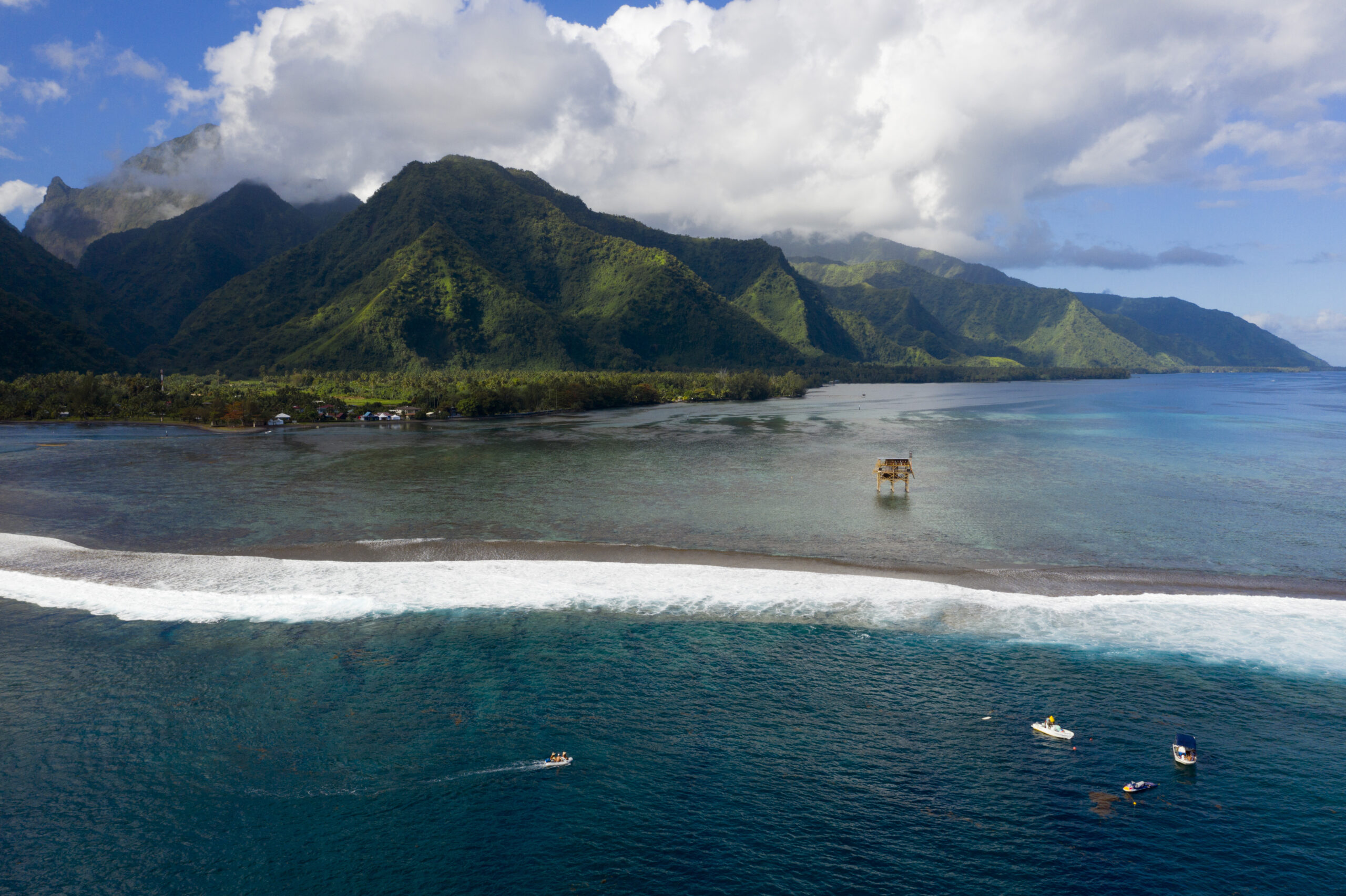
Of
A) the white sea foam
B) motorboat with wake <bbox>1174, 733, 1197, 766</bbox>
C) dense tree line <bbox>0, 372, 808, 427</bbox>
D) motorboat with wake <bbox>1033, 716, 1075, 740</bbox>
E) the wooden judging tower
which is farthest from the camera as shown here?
dense tree line <bbox>0, 372, 808, 427</bbox>

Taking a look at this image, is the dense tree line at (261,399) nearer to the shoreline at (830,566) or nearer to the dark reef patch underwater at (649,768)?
the shoreline at (830,566)

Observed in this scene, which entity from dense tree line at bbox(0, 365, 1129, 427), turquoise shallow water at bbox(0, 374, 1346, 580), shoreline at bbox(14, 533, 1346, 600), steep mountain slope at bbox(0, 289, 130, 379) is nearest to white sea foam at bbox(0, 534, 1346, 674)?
shoreline at bbox(14, 533, 1346, 600)

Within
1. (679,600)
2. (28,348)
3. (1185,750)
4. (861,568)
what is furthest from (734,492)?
(28,348)

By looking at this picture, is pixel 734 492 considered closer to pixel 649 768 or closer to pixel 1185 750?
pixel 649 768

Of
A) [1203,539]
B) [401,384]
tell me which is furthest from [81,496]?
[401,384]

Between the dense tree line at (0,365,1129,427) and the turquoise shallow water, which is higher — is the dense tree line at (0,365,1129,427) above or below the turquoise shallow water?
above

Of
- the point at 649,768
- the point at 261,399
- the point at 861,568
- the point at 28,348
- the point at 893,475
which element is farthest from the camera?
the point at 28,348

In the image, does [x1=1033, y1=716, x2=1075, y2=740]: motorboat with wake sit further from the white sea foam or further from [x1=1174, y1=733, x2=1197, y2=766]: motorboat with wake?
the white sea foam
